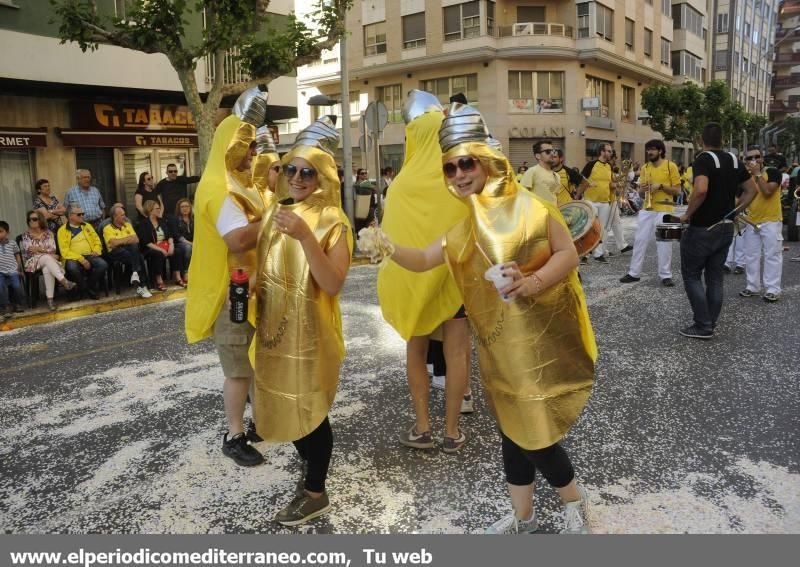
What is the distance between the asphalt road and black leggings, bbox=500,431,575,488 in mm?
417

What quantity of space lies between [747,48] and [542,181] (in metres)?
66.6

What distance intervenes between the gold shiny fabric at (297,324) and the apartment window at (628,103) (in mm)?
39931

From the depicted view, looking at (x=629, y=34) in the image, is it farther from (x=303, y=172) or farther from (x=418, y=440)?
(x=303, y=172)

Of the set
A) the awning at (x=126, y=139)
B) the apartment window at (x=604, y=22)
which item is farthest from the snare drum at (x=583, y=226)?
the apartment window at (x=604, y=22)

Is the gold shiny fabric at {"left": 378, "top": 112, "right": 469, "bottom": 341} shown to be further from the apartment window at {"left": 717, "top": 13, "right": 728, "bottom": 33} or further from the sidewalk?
the apartment window at {"left": 717, "top": 13, "right": 728, "bottom": 33}

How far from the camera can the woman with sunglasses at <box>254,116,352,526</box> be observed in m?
2.64

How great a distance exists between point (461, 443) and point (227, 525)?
4.58ft

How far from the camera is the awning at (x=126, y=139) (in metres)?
14.0

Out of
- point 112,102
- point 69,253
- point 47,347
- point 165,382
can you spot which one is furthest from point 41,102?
point 165,382

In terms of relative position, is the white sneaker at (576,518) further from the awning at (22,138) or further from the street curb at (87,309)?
the awning at (22,138)

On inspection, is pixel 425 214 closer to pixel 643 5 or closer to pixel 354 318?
pixel 354 318

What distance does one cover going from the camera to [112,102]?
14625 millimetres

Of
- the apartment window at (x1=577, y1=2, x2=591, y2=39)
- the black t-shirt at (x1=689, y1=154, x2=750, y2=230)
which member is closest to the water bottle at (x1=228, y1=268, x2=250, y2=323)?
the black t-shirt at (x1=689, y1=154, x2=750, y2=230)

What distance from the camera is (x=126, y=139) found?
14898 mm
